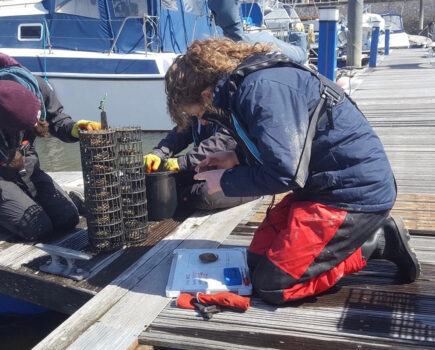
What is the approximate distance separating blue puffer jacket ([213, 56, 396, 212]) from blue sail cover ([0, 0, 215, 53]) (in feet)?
27.2

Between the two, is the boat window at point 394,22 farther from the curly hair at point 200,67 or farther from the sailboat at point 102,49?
the curly hair at point 200,67

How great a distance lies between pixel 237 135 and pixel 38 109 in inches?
65.2

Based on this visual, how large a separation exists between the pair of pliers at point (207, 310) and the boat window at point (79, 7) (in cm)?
936

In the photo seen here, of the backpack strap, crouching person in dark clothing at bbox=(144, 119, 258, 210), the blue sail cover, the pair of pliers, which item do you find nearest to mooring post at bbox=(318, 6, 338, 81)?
the blue sail cover

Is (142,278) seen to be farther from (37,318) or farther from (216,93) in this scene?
(37,318)

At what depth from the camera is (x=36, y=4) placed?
11.1 metres

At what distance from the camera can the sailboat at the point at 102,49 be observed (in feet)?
33.6

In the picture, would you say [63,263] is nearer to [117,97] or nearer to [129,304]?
[129,304]

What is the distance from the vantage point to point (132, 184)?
11.6 feet

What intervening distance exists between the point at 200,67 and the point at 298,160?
2.14 feet

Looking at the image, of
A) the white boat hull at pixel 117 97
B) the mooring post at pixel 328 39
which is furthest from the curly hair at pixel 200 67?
the white boat hull at pixel 117 97

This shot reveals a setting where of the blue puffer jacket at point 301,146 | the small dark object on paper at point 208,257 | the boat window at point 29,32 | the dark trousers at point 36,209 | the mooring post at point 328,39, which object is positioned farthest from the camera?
the boat window at point 29,32

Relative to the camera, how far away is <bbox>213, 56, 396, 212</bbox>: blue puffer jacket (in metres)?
2.15

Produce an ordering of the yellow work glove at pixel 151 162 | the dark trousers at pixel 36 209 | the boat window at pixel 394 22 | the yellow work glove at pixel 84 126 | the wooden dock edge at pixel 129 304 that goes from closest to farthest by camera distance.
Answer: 1. the wooden dock edge at pixel 129 304
2. the yellow work glove at pixel 84 126
3. the dark trousers at pixel 36 209
4. the yellow work glove at pixel 151 162
5. the boat window at pixel 394 22
